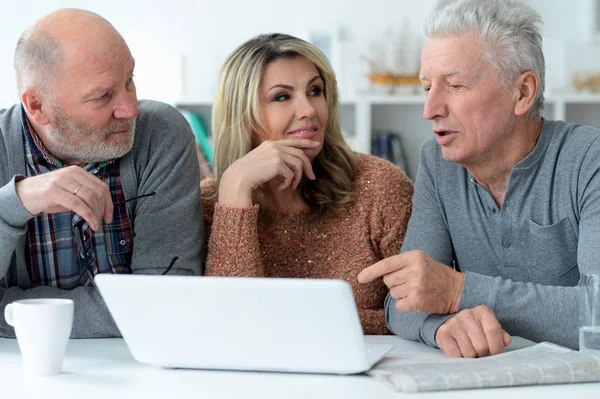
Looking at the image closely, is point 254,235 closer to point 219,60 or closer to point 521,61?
point 521,61

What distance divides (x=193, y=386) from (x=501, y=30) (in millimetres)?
989

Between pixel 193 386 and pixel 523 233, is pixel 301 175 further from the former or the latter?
pixel 193 386

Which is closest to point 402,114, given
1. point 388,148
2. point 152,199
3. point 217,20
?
point 388,148

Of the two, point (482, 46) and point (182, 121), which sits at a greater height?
point (482, 46)

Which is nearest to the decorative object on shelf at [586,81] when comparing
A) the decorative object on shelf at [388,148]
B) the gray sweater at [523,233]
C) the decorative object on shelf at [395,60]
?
the decorative object on shelf at [395,60]

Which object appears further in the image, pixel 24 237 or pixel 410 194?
pixel 410 194

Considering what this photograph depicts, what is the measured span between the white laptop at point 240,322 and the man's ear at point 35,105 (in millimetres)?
683

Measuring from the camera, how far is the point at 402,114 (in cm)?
432

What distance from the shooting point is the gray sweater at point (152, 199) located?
1.79 m

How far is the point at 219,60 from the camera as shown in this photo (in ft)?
14.0

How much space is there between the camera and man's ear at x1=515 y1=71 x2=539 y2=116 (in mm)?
1802

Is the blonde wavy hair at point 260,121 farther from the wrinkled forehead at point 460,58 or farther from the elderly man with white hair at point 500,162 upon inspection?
the wrinkled forehead at point 460,58

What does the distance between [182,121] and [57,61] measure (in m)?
0.32

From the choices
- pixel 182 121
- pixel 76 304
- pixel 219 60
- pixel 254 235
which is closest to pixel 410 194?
pixel 254 235
